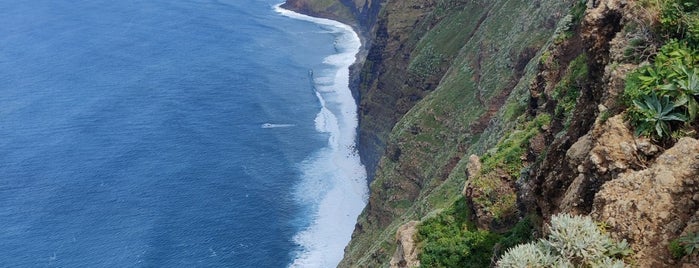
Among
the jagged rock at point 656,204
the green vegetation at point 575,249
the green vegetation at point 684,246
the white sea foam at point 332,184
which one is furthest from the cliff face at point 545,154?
the white sea foam at point 332,184

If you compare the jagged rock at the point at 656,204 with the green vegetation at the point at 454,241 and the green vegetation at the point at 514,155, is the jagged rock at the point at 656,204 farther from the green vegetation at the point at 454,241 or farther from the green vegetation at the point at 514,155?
the green vegetation at the point at 514,155

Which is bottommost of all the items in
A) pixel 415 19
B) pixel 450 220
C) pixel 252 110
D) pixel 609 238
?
pixel 252 110

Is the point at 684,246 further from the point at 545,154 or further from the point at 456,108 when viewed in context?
the point at 456,108

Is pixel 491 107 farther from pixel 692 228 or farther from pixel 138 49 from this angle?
pixel 138 49

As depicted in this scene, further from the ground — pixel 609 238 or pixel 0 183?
pixel 609 238

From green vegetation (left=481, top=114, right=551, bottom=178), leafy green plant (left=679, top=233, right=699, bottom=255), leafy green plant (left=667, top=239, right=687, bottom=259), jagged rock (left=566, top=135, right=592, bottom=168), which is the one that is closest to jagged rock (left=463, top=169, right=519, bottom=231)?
green vegetation (left=481, top=114, right=551, bottom=178)

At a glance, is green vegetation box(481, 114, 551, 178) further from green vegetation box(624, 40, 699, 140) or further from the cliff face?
green vegetation box(624, 40, 699, 140)

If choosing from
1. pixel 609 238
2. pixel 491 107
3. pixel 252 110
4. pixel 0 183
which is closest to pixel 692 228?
pixel 609 238

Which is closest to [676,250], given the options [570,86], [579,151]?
[579,151]
